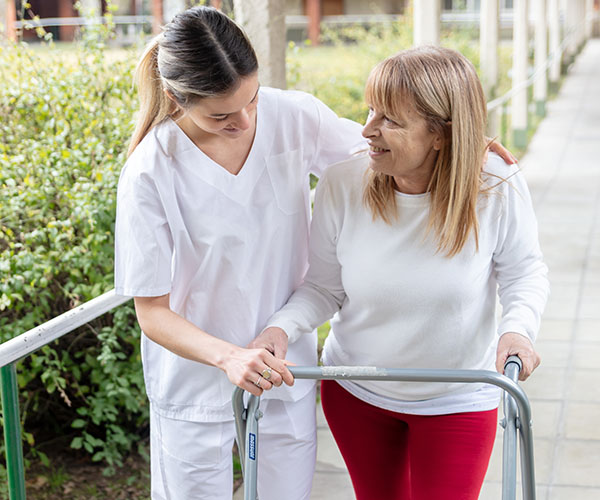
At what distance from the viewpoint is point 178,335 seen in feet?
7.08

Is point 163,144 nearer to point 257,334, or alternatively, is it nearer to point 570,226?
point 257,334

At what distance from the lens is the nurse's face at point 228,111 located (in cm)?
208

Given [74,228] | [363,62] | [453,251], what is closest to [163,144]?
[453,251]

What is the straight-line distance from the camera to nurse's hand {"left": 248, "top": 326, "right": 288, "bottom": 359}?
2234 millimetres

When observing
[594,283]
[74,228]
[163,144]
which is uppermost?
[163,144]

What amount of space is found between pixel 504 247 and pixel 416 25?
18.1ft

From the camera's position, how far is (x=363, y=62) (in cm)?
1499

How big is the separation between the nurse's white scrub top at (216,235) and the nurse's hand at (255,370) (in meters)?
0.26

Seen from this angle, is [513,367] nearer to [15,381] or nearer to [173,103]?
[173,103]

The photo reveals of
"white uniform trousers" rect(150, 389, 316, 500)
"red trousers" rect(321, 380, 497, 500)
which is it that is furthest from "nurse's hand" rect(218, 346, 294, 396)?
"red trousers" rect(321, 380, 497, 500)

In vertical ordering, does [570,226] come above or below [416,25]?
below

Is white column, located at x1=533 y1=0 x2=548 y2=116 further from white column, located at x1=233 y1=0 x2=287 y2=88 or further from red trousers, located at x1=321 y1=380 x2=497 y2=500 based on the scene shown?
red trousers, located at x1=321 y1=380 x2=497 y2=500

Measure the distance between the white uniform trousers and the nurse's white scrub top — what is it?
0.04 meters

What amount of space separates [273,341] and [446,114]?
689 mm
